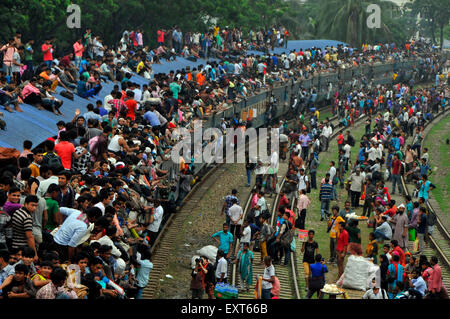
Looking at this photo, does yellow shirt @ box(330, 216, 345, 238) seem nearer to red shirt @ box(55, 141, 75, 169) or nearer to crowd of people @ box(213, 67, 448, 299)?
crowd of people @ box(213, 67, 448, 299)

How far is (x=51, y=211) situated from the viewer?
35.6 ft

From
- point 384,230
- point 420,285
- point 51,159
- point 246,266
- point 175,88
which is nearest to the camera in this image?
point 51,159

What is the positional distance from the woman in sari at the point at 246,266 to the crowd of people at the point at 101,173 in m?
0.29

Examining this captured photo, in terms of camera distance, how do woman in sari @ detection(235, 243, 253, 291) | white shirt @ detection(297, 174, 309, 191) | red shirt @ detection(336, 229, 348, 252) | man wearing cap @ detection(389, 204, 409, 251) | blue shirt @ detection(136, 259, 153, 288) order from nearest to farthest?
blue shirt @ detection(136, 259, 153, 288)
woman in sari @ detection(235, 243, 253, 291)
red shirt @ detection(336, 229, 348, 252)
man wearing cap @ detection(389, 204, 409, 251)
white shirt @ detection(297, 174, 309, 191)

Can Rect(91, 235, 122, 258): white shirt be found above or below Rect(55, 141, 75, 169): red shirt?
below

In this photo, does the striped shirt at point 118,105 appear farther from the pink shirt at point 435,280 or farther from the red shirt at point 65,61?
the pink shirt at point 435,280

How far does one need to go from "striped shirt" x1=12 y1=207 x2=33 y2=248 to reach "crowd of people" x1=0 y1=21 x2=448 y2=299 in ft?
0.04

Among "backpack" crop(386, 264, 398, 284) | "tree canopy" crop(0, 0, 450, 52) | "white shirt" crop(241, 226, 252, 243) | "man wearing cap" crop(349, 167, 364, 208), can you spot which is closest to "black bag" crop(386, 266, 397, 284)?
"backpack" crop(386, 264, 398, 284)

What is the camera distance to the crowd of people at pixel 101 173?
9.88m

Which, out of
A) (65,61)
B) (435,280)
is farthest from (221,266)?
(65,61)

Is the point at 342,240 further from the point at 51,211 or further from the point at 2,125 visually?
the point at 2,125

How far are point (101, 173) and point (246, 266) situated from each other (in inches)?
144

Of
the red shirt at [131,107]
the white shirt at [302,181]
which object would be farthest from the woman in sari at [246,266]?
the white shirt at [302,181]

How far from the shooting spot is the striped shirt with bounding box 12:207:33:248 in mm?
9859
